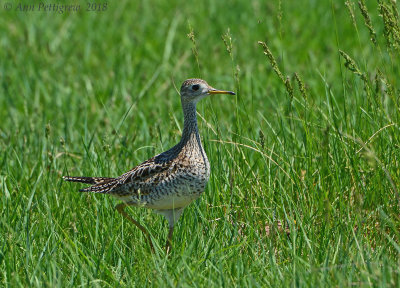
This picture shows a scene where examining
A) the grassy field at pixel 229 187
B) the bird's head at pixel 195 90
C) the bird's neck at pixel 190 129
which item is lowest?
the grassy field at pixel 229 187

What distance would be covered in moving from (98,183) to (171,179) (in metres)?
0.73

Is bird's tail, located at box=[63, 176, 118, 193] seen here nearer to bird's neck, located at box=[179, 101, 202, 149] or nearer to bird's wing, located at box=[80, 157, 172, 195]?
bird's wing, located at box=[80, 157, 172, 195]

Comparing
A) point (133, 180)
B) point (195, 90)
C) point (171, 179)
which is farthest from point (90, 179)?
point (195, 90)

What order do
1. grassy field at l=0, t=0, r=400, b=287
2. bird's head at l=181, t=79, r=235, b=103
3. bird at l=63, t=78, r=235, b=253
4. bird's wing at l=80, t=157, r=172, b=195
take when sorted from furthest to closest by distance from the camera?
bird's head at l=181, t=79, r=235, b=103, bird's wing at l=80, t=157, r=172, b=195, bird at l=63, t=78, r=235, b=253, grassy field at l=0, t=0, r=400, b=287

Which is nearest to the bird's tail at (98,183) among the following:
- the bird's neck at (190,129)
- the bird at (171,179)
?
the bird at (171,179)

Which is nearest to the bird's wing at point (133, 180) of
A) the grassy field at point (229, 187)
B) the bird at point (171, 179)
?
the bird at point (171, 179)

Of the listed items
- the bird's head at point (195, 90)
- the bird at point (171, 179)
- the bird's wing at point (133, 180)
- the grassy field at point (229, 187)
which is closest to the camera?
the grassy field at point (229, 187)

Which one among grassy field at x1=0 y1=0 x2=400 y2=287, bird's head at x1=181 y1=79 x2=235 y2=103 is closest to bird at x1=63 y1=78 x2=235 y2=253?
bird's head at x1=181 y1=79 x2=235 y2=103

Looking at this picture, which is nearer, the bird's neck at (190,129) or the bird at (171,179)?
the bird at (171,179)

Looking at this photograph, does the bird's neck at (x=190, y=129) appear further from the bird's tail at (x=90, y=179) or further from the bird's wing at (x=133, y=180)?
the bird's tail at (x=90, y=179)

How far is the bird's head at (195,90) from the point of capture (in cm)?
661

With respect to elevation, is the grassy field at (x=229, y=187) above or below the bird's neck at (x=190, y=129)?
below

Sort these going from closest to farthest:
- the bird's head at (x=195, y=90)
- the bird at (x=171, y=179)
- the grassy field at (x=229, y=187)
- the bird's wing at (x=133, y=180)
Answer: the grassy field at (x=229, y=187), the bird at (x=171, y=179), the bird's wing at (x=133, y=180), the bird's head at (x=195, y=90)

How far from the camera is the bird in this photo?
6219 mm
